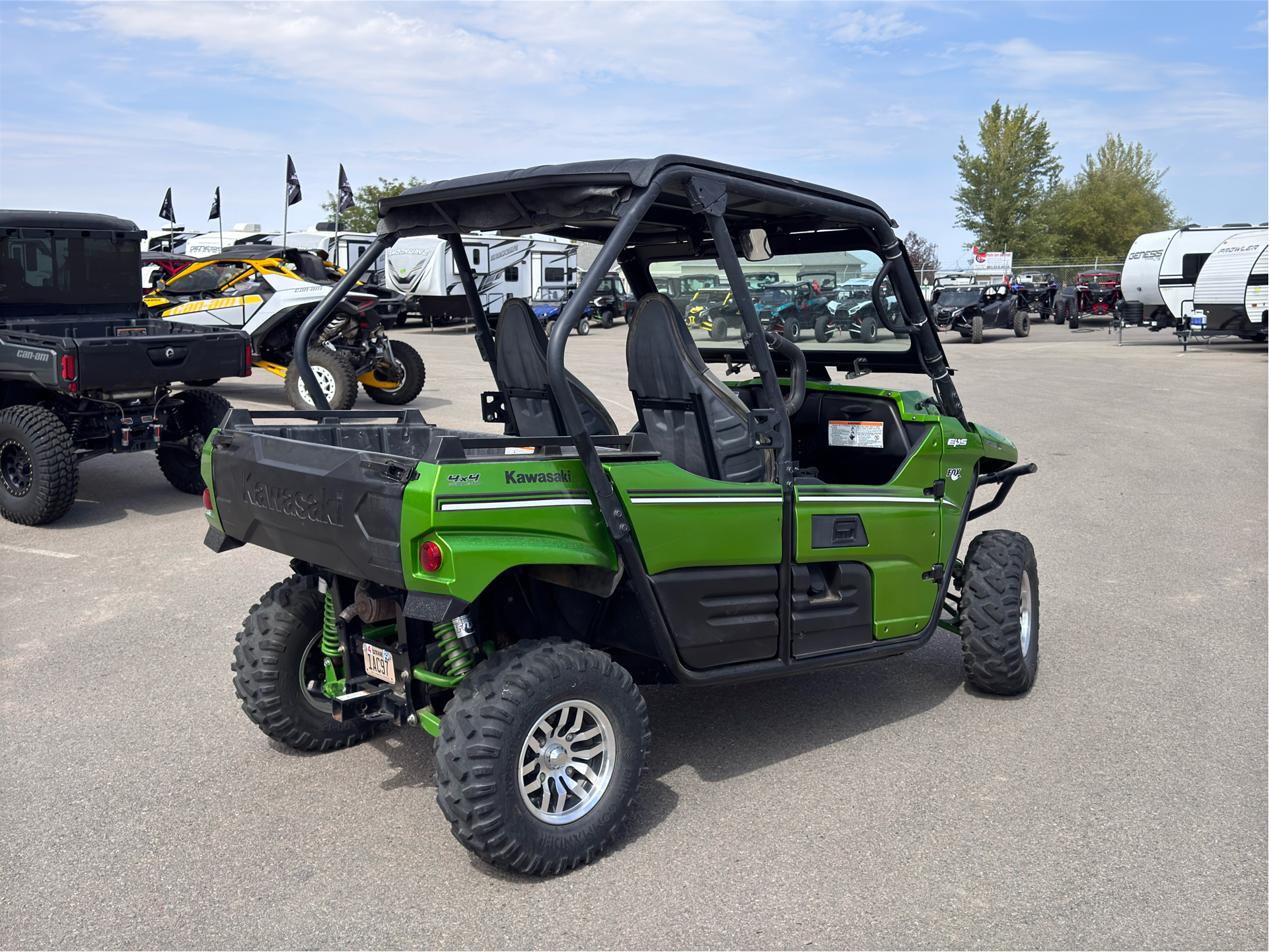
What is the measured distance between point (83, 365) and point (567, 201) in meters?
6.17

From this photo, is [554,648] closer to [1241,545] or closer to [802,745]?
[802,745]

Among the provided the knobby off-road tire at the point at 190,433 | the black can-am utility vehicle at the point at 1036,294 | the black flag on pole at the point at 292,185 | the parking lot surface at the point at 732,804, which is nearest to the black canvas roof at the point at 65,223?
the knobby off-road tire at the point at 190,433

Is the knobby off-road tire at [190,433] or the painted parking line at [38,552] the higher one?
the knobby off-road tire at [190,433]

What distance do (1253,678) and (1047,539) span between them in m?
2.91

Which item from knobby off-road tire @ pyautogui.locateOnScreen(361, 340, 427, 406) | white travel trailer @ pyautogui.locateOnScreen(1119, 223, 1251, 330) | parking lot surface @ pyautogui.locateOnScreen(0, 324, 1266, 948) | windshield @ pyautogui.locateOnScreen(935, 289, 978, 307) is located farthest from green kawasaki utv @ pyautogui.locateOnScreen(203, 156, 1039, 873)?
windshield @ pyautogui.locateOnScreen(935, 289, 978, 307)

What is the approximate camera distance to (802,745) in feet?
14.8

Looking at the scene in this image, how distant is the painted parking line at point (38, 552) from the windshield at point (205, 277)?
25.6 feet

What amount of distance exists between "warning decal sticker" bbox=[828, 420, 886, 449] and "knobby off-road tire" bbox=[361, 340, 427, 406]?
10627 millimetres

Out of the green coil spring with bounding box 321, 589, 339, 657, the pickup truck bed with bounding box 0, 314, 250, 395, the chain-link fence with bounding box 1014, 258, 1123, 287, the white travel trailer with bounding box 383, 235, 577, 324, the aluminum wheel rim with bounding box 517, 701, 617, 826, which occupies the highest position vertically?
the chain-link fence with bounding box 1014, 258, 1123, 287

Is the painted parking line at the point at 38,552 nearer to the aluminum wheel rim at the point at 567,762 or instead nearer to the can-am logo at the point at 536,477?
the aluminum wheel rim at the point at 567,762

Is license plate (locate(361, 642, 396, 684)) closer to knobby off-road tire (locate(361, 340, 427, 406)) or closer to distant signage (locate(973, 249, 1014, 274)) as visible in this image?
knobby off-road tire (locate(361, 340, 427, 406))

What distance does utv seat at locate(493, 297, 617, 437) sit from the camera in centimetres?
456

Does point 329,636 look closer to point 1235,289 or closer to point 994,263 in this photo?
point 1235,289

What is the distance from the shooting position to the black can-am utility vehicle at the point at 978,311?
31000 mm
